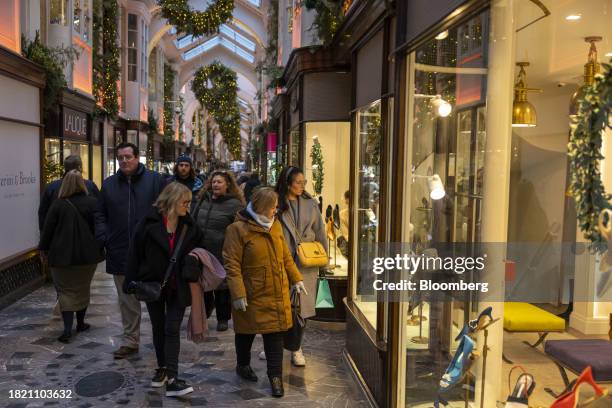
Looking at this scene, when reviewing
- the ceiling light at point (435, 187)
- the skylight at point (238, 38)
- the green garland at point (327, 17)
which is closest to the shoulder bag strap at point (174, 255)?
the ceiling light at point (435, 187)

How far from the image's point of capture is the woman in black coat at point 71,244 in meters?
6.19

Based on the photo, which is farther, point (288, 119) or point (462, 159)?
point (288, 119)

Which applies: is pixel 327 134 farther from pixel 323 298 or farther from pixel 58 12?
pixel 58 12

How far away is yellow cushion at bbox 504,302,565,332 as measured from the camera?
11.7 ft

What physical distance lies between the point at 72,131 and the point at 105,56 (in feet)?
12.2

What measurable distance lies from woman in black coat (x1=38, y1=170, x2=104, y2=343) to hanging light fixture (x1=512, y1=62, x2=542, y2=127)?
4.30 metres

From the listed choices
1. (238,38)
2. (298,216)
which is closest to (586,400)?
(298,216)

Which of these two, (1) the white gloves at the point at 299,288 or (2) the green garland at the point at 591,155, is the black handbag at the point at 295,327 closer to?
(1) the white gloves at the point at 299,288

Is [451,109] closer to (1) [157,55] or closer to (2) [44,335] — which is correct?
(2) [44,335]

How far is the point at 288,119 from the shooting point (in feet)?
38.8

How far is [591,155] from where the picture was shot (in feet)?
6.39

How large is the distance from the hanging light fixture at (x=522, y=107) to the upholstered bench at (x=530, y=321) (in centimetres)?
113

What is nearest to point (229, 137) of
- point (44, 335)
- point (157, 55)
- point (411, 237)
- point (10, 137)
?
point (157, 55)

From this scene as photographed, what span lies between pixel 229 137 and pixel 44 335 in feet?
64.0
